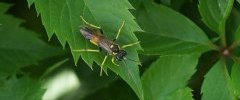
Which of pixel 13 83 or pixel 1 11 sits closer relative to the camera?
pixel 13 83

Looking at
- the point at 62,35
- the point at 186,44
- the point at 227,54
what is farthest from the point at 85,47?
the point at 227,54

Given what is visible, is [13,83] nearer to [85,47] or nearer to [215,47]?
[85,47]

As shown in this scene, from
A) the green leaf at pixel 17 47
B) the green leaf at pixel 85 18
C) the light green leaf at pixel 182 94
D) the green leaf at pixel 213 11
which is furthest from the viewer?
the green leaf at pixel 17 47

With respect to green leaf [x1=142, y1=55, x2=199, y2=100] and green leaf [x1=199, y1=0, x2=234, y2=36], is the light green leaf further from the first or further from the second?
green leaf [x1=199, y1=0, x2=234, y2=36]

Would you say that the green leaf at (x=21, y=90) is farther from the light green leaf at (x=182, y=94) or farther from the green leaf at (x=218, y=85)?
the green leaf at (x=218, y=85)

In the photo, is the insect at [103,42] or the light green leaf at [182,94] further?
the light green leaf at [182,94]

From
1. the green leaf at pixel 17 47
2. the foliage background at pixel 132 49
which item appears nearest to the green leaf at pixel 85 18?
the foliage background at pixel 132 49
